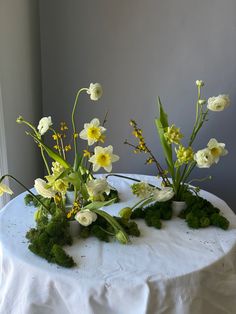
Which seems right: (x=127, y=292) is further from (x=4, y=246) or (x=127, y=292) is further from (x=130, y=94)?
(x=130, y=94)

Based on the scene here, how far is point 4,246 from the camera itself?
39.9 inches

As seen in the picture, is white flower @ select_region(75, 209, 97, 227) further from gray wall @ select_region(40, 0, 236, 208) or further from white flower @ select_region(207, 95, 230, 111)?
gray wall @ select_region(40, 0, 236, 208)

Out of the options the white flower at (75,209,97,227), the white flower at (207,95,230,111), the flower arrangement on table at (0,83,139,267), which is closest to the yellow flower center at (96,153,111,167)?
the flower arrangement on table at (0,83,139,267)

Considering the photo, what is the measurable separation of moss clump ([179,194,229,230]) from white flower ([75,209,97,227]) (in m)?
0.34

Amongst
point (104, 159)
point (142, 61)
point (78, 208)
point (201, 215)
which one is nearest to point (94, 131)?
point (104, 159)

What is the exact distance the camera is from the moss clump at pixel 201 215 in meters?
1.14

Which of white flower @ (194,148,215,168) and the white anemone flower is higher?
white flower @ (194,148,215,168)

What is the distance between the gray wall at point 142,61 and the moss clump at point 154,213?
62 cm

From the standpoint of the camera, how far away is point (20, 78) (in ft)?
5.58

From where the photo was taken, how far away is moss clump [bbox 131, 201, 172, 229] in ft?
3.75

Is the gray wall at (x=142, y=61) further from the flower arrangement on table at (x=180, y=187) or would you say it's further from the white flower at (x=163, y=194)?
the white flower at (x=163, y=194)

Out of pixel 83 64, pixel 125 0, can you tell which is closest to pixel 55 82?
pixel 83 64

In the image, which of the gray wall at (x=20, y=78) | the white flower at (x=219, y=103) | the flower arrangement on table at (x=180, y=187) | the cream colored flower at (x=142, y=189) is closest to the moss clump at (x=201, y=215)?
the flower arrangement on table at (x=180, y=187)

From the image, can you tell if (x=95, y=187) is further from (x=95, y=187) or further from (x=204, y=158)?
(x=204, y=158)
